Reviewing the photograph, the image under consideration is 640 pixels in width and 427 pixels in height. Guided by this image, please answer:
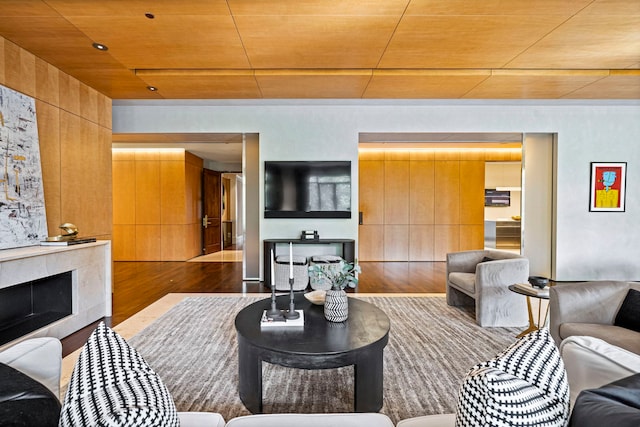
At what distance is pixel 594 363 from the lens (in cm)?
113

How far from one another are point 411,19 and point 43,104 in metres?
4.12

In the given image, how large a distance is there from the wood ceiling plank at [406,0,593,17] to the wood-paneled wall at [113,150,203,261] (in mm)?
6691

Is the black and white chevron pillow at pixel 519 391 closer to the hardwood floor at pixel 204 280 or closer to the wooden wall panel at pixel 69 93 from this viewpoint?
the hardwood floor at pixel 204 280

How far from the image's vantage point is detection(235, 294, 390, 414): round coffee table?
73.6 inches

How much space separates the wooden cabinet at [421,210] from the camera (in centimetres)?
782

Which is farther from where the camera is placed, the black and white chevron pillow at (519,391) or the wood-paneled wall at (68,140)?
the wood-paneled wall at (68,140)

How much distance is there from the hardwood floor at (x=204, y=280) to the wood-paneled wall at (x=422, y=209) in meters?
0.48

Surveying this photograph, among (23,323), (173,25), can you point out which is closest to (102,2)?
(173,25)

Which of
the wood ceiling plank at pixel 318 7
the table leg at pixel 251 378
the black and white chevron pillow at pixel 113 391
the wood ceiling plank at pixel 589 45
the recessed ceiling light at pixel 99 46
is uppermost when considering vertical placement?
the wood ceiling plank at pixel 589 45

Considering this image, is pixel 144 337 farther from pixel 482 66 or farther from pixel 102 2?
pixel 482 66

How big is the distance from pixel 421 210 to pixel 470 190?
1264mm

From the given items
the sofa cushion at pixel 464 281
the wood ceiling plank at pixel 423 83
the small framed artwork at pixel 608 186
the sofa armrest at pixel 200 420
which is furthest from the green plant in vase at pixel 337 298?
the small framed artwork at pixel 608 186

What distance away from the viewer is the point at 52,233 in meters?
3.94

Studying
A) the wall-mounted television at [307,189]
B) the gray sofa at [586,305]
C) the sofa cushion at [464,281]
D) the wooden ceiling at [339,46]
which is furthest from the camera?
the wall-mounted television at [307,189]
